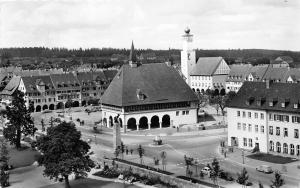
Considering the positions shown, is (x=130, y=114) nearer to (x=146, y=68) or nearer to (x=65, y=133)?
(x=146, y=68)

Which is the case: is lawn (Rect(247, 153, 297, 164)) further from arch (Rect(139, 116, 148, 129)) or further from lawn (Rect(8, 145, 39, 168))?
arch (Rect(139, 116, 148, 129))

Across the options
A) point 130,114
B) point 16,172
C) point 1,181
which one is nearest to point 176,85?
point 130,114

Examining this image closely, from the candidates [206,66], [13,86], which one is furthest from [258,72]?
[13,86]

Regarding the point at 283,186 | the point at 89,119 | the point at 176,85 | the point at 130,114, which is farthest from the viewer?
the point at 89,119

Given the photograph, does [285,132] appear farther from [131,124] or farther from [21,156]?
[21,156]

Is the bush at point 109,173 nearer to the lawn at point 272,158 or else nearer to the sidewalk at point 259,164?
the sidewalk at point 259,164

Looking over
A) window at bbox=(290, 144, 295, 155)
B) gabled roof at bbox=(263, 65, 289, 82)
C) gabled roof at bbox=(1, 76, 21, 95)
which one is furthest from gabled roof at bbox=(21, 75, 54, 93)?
window at bbox=(290, 144, 295, 155)

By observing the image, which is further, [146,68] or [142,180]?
[146,68]
